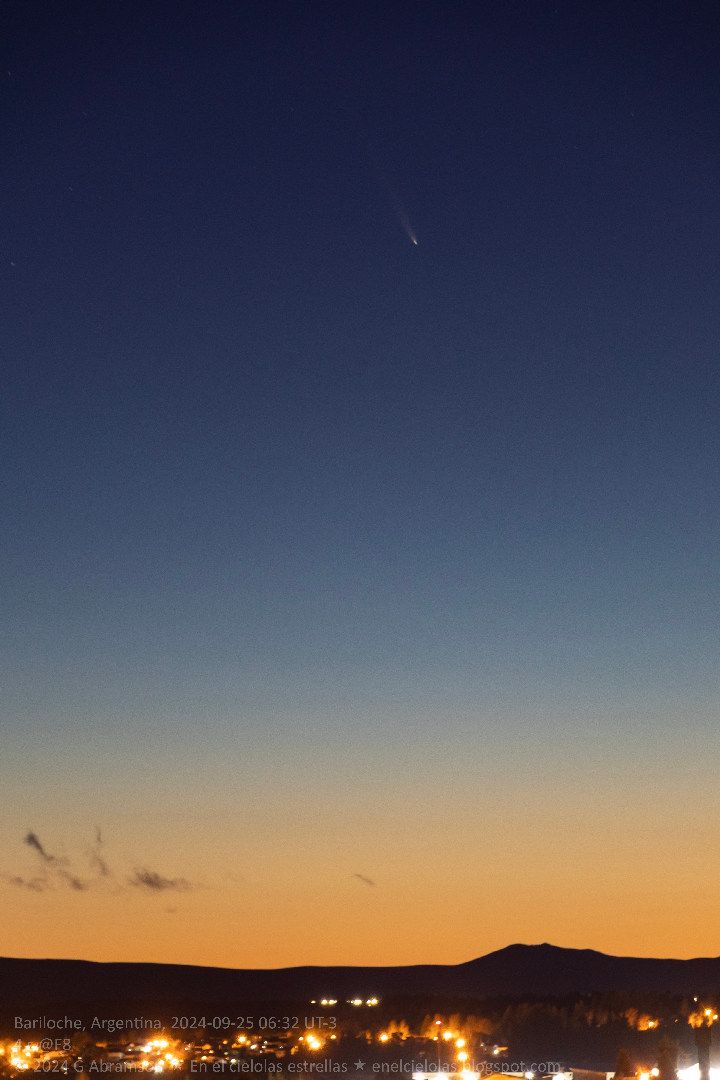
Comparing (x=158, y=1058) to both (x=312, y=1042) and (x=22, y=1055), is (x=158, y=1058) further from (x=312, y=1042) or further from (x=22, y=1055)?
(x=312, y=1042)

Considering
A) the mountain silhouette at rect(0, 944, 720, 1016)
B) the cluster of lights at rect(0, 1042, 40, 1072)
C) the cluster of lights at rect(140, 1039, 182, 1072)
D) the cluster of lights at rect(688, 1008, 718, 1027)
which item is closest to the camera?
the cluster of lights at rect(688, 1008, 718, 1027)

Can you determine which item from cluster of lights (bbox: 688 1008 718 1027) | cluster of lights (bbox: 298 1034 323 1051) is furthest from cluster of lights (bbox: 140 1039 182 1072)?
cluster of lights (bbox: 688 1008 718 1027)

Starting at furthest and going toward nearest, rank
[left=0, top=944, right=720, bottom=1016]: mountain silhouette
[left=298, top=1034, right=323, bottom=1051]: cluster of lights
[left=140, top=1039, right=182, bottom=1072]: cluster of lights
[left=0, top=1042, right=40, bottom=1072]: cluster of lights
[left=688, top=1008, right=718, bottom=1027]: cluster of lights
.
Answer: [left=0, top=944, right=720, bottom=1016]: mountain silhouette < [left=298, top=1034, right=323, bottom=1051]: cluster of lights < [left=140, top=1039, right=182, bottom=1072]: cluster of lights < [left=0, top=1042, right=40, bottom=1072]: cluster of lights < [left=688, top=1008, right=718, bottom=1027]: cluster of lights

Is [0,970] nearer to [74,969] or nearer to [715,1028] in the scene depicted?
[74,969]

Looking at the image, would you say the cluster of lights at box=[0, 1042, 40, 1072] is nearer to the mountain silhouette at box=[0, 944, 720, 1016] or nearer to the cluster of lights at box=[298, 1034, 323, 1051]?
the cluster of lights at box=[298, 1034, 323, 1051]

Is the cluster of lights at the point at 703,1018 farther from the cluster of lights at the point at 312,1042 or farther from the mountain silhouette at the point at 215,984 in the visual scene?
the mountain silhouette at the point at 215,984

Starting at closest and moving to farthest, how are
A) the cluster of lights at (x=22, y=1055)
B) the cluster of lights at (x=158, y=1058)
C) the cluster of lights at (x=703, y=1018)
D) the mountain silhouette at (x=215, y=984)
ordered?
the cluster of lights at (x=703, y=1018) → the cluster of lights at (x=22, y=1055) → the cluster of lights at (x=158, y=1058) → the mountain silhouette at (x=215, y=984)

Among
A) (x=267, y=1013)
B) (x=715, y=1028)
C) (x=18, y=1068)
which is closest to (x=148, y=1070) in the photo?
(x=18, y=1068)

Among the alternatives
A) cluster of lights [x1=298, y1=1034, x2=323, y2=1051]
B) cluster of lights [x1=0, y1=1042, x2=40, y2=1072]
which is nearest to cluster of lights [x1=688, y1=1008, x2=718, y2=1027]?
cluster of lights [x1=298, y1=1034, x2=323, y2=1051]

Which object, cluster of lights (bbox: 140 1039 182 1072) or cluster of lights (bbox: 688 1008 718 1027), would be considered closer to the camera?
cluster of lights (bbox: 688 1008 718 1027)

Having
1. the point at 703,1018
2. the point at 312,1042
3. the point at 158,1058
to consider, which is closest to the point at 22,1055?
the point at 158,1058

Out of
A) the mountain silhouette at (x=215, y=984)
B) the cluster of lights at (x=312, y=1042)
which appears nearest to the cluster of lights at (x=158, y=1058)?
the cluster of lights at (x=312, y=1042)
